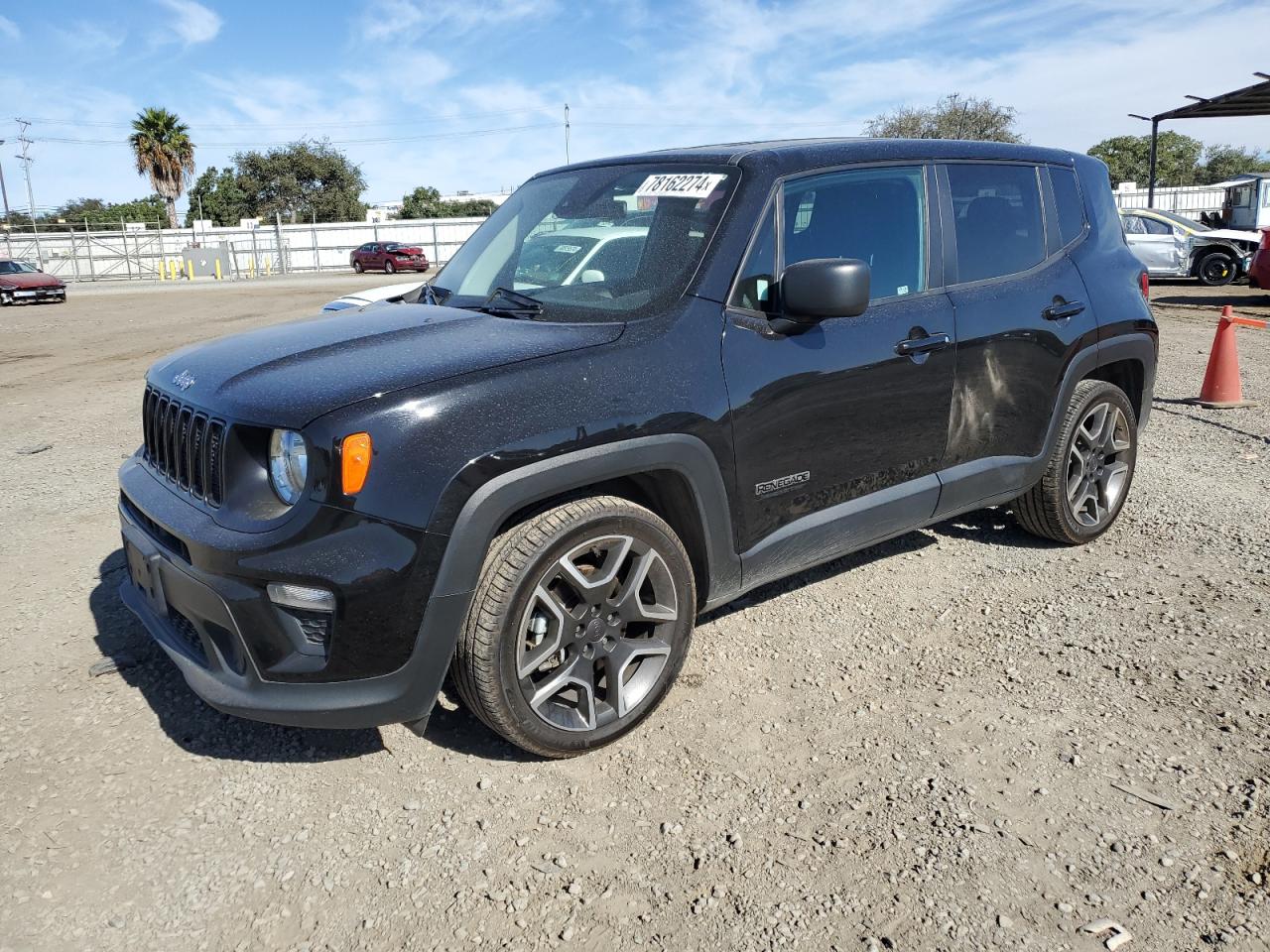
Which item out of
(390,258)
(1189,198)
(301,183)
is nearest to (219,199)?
(301,183)

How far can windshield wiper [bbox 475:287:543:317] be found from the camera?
3295 millimetres

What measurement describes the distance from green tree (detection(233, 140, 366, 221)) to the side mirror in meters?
67.7

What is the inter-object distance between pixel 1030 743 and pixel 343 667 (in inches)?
83.8

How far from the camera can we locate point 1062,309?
4.20m

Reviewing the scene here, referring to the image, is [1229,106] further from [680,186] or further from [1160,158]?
[1160,158]

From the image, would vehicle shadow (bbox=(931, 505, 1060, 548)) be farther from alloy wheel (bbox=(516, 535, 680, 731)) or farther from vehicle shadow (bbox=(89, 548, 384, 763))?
vehicle shadow (bbox=(89, 548, 384, 763))

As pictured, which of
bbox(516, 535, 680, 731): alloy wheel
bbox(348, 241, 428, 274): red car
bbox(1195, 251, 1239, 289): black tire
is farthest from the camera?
bbox(348, 241, 428, 274): red car

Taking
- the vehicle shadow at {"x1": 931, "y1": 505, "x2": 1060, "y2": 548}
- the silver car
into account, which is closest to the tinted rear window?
the vehicle shadow at {"x1": 931, "y1": 505, "x2": 1060, "y2": 548}

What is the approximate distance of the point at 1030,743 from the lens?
3004 millimetres

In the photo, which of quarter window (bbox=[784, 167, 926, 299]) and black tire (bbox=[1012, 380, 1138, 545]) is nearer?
quarter window (bbox=[784, 167, 926, 299])

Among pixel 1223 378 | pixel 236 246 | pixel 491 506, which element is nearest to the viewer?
pixel 491 506

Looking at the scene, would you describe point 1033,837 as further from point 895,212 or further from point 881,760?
point 895,212

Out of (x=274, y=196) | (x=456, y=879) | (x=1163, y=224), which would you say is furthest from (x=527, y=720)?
(x=274, y=196)

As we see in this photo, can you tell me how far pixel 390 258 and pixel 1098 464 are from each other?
125 ft
